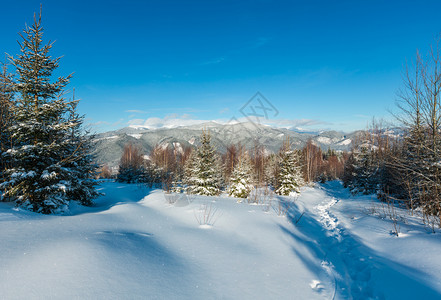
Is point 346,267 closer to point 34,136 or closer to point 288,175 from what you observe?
point 34,136

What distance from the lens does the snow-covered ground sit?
245 centimetres

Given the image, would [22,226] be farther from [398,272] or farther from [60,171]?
[398,272]

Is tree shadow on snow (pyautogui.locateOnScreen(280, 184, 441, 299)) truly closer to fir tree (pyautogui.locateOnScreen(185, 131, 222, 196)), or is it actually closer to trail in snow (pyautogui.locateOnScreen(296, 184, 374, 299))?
trail in snow (pyautogui.locateOnScreen(296, 184, 374, 299))

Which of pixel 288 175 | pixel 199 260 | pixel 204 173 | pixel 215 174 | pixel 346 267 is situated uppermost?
pixel 204 173

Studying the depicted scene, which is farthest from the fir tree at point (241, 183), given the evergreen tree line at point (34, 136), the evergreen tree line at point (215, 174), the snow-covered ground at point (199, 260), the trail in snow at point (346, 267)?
the evergreen tree line at point (34, 136)

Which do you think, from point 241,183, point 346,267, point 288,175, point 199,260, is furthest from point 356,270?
point 288,175

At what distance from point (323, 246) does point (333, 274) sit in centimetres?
179

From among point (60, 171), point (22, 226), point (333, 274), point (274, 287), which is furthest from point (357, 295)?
point (60, 171)

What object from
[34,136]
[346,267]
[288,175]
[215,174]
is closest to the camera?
[346,267]

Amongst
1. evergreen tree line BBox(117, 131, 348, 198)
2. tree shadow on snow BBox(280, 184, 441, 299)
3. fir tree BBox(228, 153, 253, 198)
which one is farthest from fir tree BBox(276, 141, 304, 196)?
tree shadow on snow BBox(280, 184, 441, 299)

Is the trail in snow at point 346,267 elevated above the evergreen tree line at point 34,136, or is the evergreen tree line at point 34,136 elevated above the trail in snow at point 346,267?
the evergreen tree line at point 34,136

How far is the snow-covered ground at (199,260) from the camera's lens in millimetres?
2449

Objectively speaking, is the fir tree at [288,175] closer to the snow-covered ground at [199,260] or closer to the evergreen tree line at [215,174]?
the evergreen tree line at [215,174]

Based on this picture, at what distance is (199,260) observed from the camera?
11.9 ft
